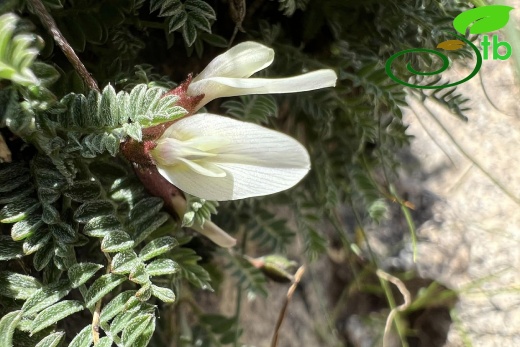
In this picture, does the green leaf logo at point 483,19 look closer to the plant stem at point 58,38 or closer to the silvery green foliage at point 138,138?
the silvery green foliage at point 138,138

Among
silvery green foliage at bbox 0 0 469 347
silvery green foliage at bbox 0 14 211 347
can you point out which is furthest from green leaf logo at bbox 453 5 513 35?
silvery green foliage at bbox 0 14 211 347

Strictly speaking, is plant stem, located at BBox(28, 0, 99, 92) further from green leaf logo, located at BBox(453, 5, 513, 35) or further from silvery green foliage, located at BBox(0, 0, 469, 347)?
green leaf logo, located at BBox(453, 5, 513, 35)

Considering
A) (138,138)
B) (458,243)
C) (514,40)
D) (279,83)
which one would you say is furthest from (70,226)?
(458,243)

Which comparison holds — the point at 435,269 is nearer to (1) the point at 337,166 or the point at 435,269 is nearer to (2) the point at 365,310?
(2) the point at 365,310

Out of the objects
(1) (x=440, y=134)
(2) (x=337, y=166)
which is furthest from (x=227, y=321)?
(1) (x=440, y=134)

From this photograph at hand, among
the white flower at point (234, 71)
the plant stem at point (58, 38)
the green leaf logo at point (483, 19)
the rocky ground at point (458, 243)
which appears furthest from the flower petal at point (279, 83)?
the rocky ground at point (458, 243)
